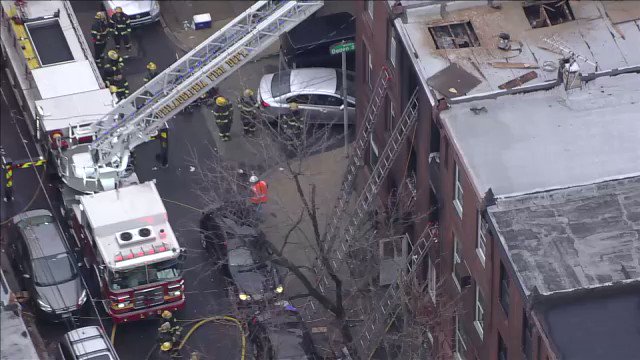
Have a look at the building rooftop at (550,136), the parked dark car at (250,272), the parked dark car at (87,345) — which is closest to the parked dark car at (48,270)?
the parked dark car at (87,345)

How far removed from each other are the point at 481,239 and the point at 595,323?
171 inches

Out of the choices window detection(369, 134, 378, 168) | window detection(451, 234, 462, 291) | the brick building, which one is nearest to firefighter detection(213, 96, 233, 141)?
window detection(369, 134, 378, 168)

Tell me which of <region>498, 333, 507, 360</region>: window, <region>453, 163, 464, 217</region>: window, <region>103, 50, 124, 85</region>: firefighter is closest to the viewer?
<region>498, 333, 507, 360</region>: window

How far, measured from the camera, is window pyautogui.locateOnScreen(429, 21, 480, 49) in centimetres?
3179

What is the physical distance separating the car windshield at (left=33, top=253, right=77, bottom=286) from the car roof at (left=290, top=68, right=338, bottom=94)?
9.79m

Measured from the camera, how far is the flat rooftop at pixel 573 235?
82.8ft

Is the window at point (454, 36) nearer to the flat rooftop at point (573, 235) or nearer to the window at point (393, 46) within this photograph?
the window at point (393, 46)

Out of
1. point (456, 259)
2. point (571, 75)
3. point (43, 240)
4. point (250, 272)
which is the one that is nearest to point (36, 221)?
point (43, 240)

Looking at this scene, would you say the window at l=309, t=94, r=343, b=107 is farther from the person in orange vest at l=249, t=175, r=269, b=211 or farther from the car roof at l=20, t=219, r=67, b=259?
the car roof at l=20, t=219, r=67, b=259

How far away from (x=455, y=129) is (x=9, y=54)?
1833 centimetres

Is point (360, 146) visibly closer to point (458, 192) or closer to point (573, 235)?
point (458, 192)

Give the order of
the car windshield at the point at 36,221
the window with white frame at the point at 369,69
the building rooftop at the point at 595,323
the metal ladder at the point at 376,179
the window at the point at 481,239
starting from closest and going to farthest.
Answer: the building rooftop at the point at 595,323, the window at the point at 481,239, the metal ladder at the point at 376,179, the window with white frame at the point at 369,69, the car windshield at the point at 36,221

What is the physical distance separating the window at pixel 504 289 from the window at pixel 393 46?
7.79 m

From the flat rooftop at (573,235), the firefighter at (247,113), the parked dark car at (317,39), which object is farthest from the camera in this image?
the parked dark car at (317,39)
